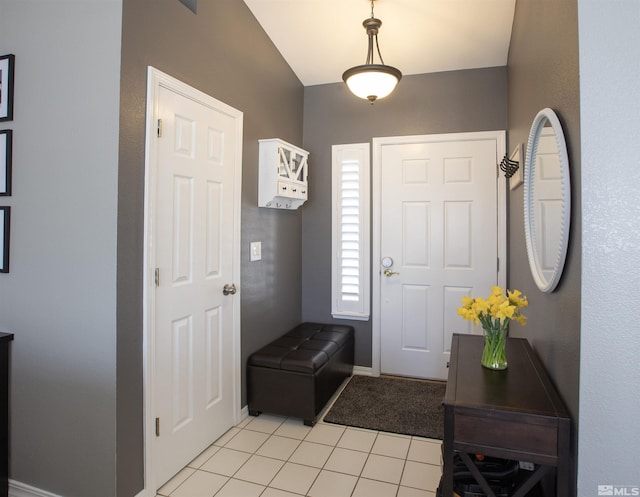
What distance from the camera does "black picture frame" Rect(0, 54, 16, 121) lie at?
78.3 inches

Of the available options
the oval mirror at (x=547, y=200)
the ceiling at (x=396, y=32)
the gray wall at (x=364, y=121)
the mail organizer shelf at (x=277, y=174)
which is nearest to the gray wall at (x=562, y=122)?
the oval mirror at (x=547, y=200)

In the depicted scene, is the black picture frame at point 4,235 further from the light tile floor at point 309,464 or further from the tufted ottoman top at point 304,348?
the tufted ottoman top at point 304,348

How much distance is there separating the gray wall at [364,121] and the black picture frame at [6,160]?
226 centimetres

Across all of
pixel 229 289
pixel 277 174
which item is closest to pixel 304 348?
pixel 229 289

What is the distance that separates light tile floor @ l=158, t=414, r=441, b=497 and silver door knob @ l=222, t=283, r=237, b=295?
893 millimetres

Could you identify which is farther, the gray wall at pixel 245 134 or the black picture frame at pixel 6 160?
the black picture frame at pixel 6 160

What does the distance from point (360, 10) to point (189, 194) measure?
5.61ft

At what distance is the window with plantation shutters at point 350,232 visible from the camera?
3.67m

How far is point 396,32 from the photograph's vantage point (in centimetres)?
300

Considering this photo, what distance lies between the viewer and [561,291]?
145cm

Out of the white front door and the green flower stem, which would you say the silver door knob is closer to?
the white front door

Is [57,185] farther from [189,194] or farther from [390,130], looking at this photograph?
[390,130]

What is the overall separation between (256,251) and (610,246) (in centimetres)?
219

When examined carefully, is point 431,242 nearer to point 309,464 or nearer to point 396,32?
point 396,32
